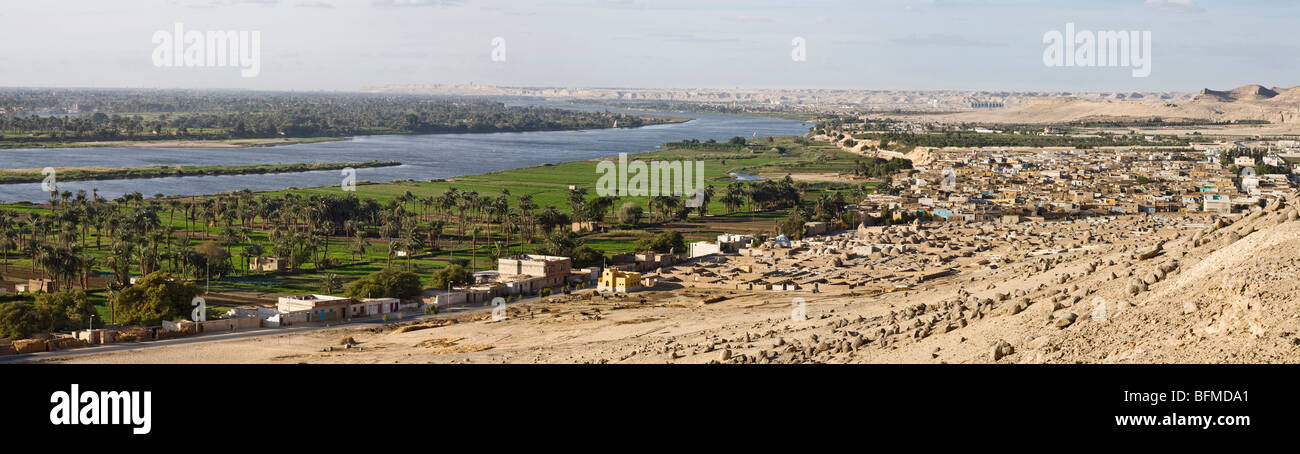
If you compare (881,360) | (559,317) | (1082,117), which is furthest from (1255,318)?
(1082,117)

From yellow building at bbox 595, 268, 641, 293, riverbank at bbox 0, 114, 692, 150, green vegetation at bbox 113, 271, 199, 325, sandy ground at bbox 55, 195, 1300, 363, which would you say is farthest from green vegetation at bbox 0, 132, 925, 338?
riverbank at bbox 0, 114, 692, 150

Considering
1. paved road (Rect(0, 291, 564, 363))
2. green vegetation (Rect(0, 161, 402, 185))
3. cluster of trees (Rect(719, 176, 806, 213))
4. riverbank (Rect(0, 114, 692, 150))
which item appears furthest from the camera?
riverbank (Rect(0, 114, 692, 150))

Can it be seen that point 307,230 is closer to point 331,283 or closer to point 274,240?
point 274,240

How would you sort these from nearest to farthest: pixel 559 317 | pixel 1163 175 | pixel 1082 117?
pixel 559 317 < pixel 1163 175 < pixel 1082 117

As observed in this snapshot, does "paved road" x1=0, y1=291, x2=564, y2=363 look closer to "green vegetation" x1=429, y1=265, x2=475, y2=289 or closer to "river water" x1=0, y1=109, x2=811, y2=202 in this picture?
"green vegetation" x1=429, y1=265, x2=475, y2=289

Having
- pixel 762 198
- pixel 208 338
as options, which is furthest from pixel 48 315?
pixel 762 198
